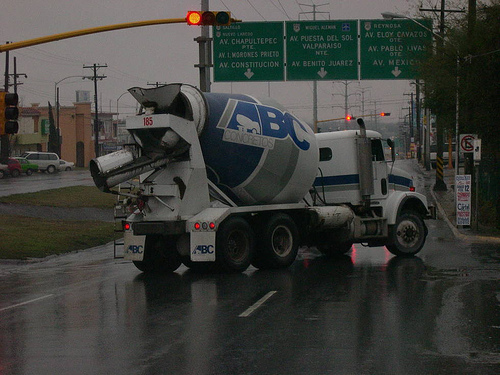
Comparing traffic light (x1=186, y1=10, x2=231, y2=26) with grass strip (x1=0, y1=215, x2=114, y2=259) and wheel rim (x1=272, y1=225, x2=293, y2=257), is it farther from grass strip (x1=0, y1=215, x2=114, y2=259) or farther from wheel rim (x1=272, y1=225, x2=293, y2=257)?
grass strip (x1=0, y1=215, x2=114, y2=259)

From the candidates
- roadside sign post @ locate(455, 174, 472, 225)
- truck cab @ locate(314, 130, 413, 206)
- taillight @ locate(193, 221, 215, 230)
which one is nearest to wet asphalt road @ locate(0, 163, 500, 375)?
taillight @ locate(193, 221, 215, 230)

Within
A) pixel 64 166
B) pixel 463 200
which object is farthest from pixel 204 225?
pixel 64 166

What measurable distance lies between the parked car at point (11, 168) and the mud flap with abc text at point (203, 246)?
54283mm

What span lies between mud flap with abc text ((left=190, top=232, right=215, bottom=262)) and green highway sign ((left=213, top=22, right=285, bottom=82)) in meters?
18.8

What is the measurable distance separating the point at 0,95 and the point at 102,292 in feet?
24.7

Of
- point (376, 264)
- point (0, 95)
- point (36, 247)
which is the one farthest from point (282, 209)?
point (36, 247)

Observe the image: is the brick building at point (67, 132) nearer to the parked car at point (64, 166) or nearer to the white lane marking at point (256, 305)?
the parked car at point (64, 166)

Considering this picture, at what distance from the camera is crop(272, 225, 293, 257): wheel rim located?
1884 centimetres

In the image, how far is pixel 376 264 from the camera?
1958 cm

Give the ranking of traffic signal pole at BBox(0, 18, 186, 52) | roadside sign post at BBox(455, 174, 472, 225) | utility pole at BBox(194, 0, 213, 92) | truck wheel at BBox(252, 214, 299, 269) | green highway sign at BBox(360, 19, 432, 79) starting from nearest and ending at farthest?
1. truck wheel at BBox(252, 214, 299, 269)
2. traffic signal pole at BBox(0, 18, 186, 52)
3. utility pole at BBox(194, 0, 213, 92)
4. roadside sign post at BBox(455, 174, 472, 225)
5. green highway sign at BBox(360, 19, 432, 79)

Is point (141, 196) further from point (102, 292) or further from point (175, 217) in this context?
point (102, 292)

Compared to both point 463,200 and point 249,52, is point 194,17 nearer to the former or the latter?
point 463,200

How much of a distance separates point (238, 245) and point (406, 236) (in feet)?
17.1

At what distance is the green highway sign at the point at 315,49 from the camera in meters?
35.8
